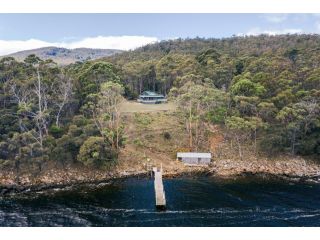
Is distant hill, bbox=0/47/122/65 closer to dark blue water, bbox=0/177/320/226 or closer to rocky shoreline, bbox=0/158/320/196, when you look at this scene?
rocky shoreline, bbox=0/158/320/196

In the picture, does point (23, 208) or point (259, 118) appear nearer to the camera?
point (23, 208)

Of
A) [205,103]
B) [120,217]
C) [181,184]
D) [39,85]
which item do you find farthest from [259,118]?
[39,85]

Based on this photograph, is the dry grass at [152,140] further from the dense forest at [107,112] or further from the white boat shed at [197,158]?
the dense forest at [107,112]

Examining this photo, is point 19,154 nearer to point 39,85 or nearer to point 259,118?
point 39,85

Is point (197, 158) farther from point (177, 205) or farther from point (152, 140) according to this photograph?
point (177, 205)

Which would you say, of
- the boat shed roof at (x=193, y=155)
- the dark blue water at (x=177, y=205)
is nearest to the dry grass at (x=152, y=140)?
the boat shed roof at (x=193, y=155)
